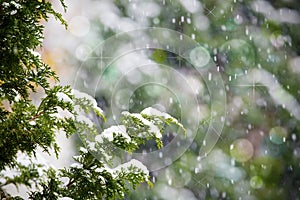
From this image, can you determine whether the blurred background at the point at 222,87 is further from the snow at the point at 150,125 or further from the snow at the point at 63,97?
the snow at the point at 63,97

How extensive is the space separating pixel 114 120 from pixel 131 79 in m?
0.22

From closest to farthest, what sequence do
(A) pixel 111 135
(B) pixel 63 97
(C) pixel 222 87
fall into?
(B) pixel 63 97 < (A) pixel 111 135 < (C) pixel 222 87

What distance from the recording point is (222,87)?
2.31 metres

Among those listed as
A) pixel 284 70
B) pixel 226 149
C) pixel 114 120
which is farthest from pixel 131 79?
pixel 284 70

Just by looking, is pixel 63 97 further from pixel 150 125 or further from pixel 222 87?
pixel 222 87

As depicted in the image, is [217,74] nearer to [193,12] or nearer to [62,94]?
[193,12]

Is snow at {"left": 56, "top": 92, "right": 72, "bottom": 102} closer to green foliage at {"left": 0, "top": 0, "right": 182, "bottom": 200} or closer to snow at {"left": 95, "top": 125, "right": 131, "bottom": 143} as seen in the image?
green foliage at {"left": 0, "top": 0, "right": 182, "bottom": 200}

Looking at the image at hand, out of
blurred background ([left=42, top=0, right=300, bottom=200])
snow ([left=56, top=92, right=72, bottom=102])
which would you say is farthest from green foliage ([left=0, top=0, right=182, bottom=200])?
blurred background ([left=42, top=0, right=300, bottom=200])

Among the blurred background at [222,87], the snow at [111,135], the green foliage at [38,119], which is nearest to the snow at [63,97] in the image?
the green foliage at [38,119]

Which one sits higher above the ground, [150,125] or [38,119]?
[38,119]

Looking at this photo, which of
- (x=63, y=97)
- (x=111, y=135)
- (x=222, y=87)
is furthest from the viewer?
(x=222, y=87)

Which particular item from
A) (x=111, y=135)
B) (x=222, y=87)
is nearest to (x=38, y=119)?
(x=111, y=135)

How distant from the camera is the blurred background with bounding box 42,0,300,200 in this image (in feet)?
7.39

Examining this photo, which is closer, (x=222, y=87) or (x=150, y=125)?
(x=150, y=125)
